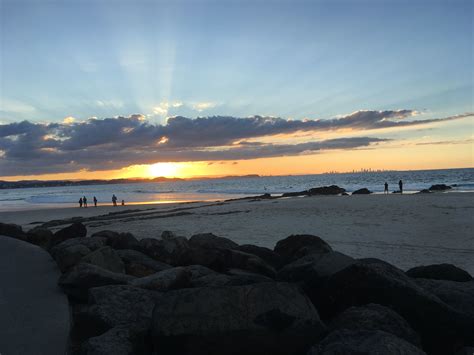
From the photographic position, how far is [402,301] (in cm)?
465

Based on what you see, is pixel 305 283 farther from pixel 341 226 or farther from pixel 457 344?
pixel 341 226

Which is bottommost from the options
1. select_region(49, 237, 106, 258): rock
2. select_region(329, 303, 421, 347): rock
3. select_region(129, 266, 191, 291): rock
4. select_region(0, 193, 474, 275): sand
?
select_region(0, 193, 474, 275): sand

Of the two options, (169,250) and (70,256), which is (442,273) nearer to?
(169,250)

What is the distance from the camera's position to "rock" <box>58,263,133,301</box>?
615 centimetres

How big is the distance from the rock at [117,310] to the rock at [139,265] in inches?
83.0

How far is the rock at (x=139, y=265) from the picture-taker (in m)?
7.70

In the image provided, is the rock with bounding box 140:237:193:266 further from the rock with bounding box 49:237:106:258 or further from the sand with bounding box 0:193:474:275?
the sand with bounding box 0:193:474:275

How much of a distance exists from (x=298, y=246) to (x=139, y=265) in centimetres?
336

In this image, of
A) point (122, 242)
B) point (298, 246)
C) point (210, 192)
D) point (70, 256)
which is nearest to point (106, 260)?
point (70, 256)

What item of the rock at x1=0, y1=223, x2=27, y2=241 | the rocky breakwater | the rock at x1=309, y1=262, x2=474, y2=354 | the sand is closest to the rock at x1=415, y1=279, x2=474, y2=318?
the rocky breakwater

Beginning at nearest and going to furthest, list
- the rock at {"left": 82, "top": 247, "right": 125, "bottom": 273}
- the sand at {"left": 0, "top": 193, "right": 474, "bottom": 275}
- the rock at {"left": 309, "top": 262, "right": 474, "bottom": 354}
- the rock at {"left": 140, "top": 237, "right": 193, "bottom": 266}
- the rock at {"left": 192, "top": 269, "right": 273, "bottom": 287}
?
the rock at {"left": 309, "top": 262, "right": 474, "bottom": 354} < the rock at {"left": 192, "top": 269, "right": 273, "bottom": 287} < the rock at {"left": 82, "top": 247, "right": 125, "bottom": 273} < the rock at {"left": 140, "top": 237, "right": 193, "bottom": 266} < the sand at {"left": 0, "top": 193, "right": 474, "bottom": 275}

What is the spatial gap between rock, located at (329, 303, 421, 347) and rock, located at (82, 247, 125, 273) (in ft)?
13.9

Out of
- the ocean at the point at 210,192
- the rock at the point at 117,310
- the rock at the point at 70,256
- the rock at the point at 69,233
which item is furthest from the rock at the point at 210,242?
the ocean at the point at 210,192

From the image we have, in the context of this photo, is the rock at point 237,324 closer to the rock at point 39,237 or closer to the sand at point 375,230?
the sand at point 375,230
